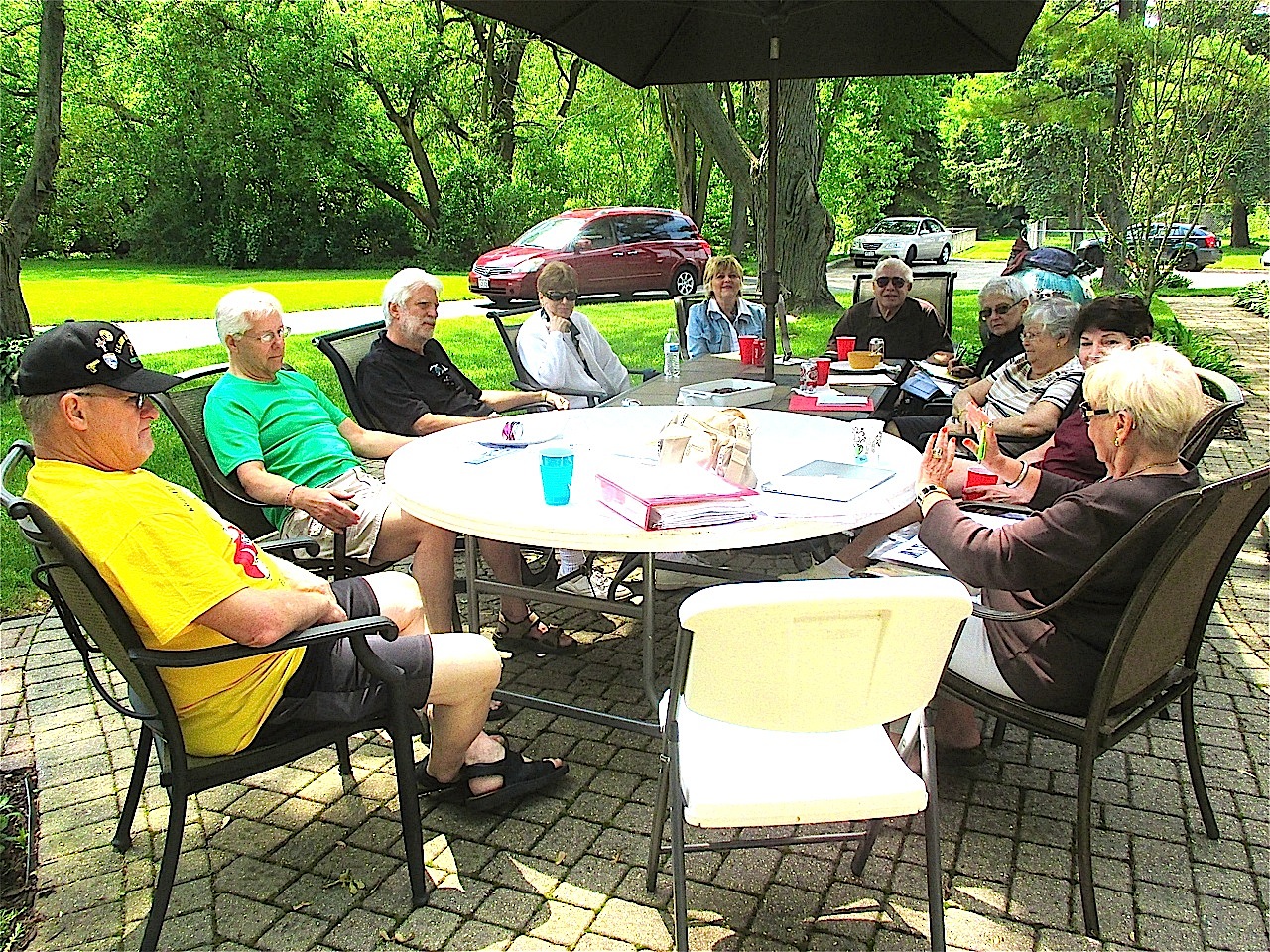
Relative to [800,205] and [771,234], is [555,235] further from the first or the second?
[771,234]

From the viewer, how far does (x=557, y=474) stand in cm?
250

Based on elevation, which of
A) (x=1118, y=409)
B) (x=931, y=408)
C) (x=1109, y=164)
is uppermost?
(x=1109, y=164)

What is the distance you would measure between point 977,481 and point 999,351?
6.76 feet

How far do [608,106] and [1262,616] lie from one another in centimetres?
2006

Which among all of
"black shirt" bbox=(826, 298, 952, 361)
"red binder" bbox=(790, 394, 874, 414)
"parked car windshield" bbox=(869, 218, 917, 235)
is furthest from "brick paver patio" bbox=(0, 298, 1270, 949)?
"parked car windshield" bbox=(869, 218, 917, 235)

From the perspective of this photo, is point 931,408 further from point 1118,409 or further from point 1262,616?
point 1118,409

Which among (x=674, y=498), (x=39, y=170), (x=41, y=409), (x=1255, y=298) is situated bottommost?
(x=1255, y=298)

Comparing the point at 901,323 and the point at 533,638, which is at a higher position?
the point at 901,323

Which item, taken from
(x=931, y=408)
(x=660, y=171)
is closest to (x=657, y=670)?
(x=931, y=408)

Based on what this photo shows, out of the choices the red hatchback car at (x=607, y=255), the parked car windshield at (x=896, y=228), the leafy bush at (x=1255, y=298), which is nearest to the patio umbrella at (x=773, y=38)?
the red hatchback car at (x=607, y=255)

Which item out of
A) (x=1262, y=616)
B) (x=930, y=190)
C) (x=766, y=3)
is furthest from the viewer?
(x=930, y=190)

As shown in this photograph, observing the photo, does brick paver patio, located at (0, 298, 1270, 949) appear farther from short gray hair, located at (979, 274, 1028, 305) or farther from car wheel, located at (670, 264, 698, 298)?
car wheel, located at (670, 264, 698, 298)

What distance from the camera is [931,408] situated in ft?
15.6

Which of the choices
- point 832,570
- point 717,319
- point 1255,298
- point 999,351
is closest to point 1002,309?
point 999,351
